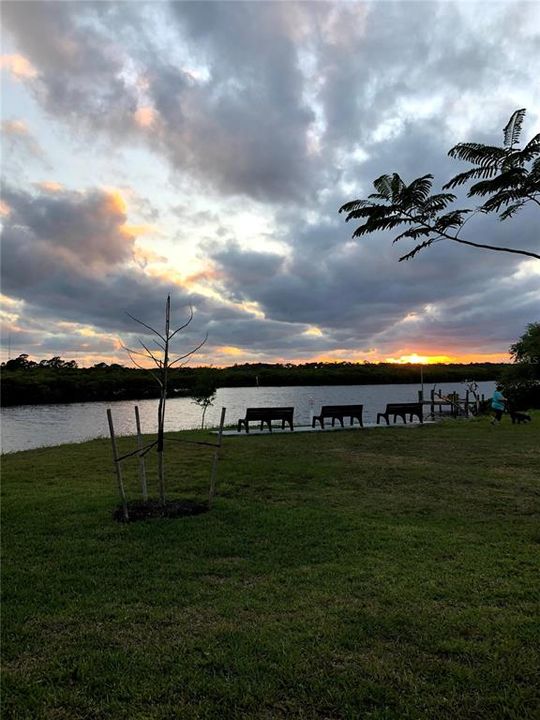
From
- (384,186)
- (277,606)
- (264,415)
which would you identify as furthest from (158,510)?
(264,415)

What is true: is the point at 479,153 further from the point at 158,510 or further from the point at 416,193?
the point at 158,510

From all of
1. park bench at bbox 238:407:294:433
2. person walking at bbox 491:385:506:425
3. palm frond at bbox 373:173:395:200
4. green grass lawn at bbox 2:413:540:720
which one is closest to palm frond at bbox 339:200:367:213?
palm frond at bbox 373:173:395:200

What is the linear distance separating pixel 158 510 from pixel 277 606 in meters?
3.23

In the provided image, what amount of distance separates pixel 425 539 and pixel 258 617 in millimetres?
2654

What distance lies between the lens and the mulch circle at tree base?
6.60m

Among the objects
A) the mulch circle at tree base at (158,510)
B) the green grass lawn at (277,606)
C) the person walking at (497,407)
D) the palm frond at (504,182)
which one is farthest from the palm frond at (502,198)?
the person walking at (497,407)

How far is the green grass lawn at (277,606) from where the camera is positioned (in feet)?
9.27

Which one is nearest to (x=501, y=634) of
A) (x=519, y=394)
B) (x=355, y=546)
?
(x=355, y=546)

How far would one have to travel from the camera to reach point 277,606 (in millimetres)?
3971

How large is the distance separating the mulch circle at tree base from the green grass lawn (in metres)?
0.25

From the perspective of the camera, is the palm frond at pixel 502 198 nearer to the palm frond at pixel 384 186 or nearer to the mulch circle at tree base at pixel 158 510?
the palm frond at pixel 384 186

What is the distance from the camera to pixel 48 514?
680cm

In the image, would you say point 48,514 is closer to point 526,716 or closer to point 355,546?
point 355,546

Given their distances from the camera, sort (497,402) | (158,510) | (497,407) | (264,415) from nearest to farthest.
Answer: (158,510)
(264,415)
(497,407)
(497,402)
